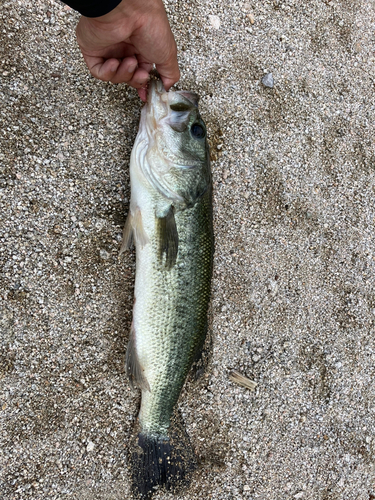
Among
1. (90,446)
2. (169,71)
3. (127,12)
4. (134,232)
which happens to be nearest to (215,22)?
(169,71)

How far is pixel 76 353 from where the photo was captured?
2.60 m

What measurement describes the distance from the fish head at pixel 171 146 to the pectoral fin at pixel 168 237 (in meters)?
0.13

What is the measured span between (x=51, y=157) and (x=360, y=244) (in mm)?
2914

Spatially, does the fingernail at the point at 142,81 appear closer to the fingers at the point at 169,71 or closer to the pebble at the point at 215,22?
the fingers at the point at 169,71

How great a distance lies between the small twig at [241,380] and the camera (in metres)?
2.92

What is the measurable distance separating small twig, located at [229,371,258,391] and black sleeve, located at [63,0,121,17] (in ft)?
8.79

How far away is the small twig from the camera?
9.59 ft

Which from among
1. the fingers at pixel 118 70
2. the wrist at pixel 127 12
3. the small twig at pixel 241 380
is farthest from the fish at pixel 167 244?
the small twig at pixel 241 380

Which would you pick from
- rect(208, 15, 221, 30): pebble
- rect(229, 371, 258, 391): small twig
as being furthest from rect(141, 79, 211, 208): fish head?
rect(229, 371, 258, 391): small twig

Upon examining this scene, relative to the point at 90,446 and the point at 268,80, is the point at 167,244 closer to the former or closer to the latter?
the point at 90,446

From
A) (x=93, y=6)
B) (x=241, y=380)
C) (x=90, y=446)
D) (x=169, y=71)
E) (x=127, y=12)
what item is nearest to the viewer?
(x=93, y=6)

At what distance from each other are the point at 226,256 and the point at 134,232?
0.89 metres

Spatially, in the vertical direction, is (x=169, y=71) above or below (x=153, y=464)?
above

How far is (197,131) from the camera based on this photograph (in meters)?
2.44
